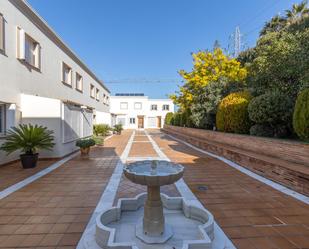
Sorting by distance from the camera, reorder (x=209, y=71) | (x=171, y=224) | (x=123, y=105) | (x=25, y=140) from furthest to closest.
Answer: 1. (x=123, y=105)
2. (x=209, y=71)
3. (x=25, y=140)
4. (x=171, y=224)

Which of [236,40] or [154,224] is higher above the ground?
→ [236,40]

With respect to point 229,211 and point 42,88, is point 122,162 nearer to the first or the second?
point 229,211

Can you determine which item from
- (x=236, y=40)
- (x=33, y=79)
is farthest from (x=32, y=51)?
(x=236, y=40)

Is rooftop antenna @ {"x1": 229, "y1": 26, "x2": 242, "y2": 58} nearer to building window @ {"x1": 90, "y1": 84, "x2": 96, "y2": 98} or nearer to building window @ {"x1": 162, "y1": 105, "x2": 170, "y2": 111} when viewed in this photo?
building window @ {"x1": 162, "y1": 105, "x2": 170, "y2": 111}

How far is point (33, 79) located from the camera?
8.65 metres

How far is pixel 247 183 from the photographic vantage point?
5.11 m

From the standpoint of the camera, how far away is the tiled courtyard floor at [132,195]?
274cm

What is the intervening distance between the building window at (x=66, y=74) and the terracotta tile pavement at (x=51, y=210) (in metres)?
8.18

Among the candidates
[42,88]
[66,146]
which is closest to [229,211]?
[66,146]

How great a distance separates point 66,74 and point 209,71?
8899 mm

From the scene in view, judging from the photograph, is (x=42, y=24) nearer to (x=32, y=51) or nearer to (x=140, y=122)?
(x=32, y=51)

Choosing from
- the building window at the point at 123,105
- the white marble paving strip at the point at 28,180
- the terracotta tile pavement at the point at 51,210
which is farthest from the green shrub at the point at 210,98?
the building window at the point at 123,105

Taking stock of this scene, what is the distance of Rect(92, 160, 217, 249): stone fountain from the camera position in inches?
94.0

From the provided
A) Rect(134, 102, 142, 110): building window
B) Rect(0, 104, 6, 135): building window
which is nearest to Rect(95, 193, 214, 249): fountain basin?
Rect(0, 104, 6, 135): building window
